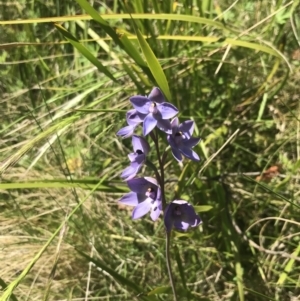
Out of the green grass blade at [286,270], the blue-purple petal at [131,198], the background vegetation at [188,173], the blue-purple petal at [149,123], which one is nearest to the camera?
the blue-purple petal at [149,123]

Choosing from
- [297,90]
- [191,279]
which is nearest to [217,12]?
[297,90]

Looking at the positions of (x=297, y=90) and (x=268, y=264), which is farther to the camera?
(x=297, y=90)

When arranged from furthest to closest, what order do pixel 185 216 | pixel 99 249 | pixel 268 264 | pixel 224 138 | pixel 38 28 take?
pixel 38 28 → pixel 224 138 → pixel 99 249 → pixel 268 264 → pixel 185 216

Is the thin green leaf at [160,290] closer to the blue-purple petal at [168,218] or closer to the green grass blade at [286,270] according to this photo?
the blue-purple petal at [168,218]

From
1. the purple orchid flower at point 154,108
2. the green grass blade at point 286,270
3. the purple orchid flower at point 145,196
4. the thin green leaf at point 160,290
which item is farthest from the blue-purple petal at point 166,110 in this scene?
the green grass blade at point 286,270

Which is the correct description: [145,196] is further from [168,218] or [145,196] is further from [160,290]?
[160,290]

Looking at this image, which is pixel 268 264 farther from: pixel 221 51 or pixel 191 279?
pixel 221 51
